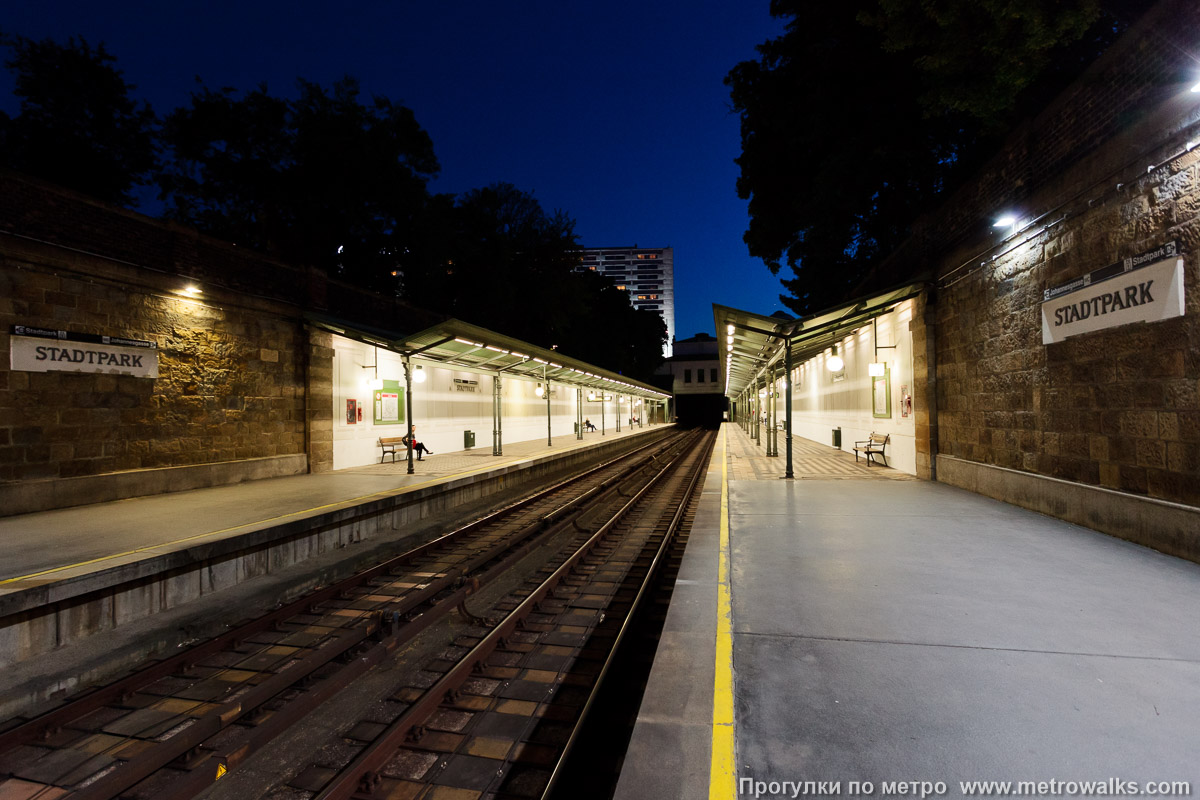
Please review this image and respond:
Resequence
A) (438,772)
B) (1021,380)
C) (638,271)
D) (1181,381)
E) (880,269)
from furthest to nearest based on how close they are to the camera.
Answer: (638,271)
(880,269)
(1021,380)
(1181,381)
(438,772)

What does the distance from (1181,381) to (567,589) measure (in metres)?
6.33

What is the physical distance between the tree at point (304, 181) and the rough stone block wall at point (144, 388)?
12.4 meters

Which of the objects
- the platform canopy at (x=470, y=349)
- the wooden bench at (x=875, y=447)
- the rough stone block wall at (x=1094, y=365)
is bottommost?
the wooden bench at (x=875, y=447)

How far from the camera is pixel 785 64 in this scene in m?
18.9

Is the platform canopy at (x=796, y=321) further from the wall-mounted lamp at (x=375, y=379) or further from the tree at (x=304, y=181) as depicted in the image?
the tree at (x=304, y=181)

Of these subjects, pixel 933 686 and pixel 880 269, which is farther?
pixel 880 269

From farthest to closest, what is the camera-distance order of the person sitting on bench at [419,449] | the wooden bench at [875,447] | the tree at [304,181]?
the tree at [304,181]
the person sitting on bench at [419,449]
the wooden bench at [875,447]

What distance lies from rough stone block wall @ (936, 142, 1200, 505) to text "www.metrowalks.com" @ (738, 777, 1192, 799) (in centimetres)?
426

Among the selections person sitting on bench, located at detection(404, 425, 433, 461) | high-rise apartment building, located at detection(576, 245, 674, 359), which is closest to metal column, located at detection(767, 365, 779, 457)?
person sitting on bench, located at detection(404, 425, 433, 461)

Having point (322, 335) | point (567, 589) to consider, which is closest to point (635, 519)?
point (567, 589)

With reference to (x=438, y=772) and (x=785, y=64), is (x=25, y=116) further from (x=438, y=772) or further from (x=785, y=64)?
(x=438, y=772)

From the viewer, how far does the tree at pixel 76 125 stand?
765 inches

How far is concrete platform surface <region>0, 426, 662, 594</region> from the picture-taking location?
5.39 meters

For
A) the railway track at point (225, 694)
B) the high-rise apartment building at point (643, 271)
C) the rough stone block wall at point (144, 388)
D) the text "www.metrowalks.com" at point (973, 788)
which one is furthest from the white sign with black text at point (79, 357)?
the high-rise apartment building at point (643, 271)
